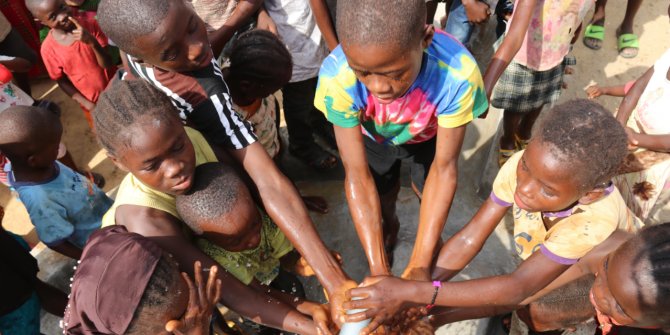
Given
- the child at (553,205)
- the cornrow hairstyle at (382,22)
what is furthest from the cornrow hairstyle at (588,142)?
the cornrow hairstyle at (382,22)

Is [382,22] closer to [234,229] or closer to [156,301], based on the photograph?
[234,229]

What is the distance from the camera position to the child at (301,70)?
2.97 metres

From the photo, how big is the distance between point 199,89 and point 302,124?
1384 mm

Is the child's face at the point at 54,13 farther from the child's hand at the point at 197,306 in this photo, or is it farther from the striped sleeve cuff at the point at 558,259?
the striped sleeve cuff at the point at 558,259

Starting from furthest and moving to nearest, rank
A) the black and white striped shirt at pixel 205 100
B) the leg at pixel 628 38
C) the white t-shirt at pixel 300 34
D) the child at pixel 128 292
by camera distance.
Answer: the leg at pixel 628 38 < the white t-shirt at pixel 300 34 < the black and white striped shirt at pixel 205 100 < the child at pixel 128 292

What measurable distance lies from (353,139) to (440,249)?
0.63 metres

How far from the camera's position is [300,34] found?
3.01 metres

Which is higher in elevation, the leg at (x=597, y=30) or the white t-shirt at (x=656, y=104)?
the white t-shirt at (x=656, y=104)

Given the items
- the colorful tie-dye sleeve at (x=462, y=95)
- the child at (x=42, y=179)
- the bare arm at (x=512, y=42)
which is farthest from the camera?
the bare arm at (x=512, y=42)

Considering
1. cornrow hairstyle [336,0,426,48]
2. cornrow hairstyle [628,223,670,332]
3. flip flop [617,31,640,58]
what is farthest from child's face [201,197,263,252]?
flip flop [617,31,640,58]

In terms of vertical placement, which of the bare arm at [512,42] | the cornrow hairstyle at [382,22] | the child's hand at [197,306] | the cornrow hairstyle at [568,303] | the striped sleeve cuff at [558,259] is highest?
the cornrow hairstyle at [382,22]

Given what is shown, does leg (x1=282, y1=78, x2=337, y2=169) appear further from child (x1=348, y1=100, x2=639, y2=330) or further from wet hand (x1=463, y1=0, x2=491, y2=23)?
child (x1=348, y1=100, x2=639, y2=330)

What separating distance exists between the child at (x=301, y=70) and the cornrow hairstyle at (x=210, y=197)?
135cm

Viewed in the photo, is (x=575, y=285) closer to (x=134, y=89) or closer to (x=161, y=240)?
(x=161, y=240)
